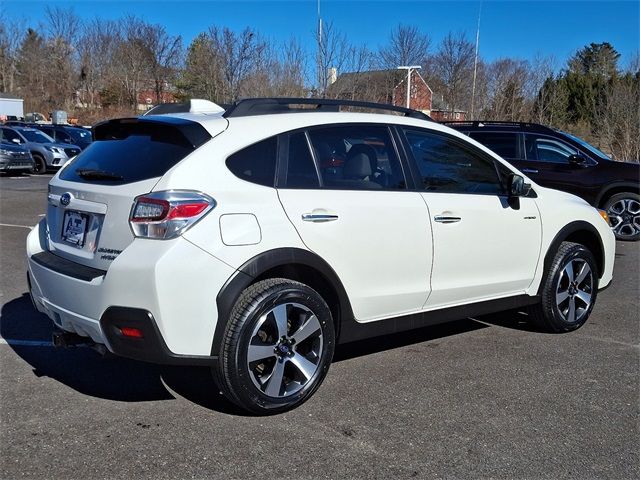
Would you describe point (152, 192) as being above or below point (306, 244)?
above

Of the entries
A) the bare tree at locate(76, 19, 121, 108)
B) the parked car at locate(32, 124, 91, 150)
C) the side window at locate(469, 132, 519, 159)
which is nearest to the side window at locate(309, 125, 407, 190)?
the side window at locate(469, 132, 519, 159)

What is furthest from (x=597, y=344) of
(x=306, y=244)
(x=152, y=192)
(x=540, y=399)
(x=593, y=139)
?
(x=593, y=139)

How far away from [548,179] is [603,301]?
171 inches

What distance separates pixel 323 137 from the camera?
4051mm

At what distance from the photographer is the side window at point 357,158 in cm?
399

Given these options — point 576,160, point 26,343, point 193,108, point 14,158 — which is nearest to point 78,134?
point 14,158

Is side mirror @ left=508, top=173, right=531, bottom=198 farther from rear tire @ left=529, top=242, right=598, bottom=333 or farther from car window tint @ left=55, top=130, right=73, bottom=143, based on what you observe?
car window tint @ left=55, top=130, right=73, bottom=143

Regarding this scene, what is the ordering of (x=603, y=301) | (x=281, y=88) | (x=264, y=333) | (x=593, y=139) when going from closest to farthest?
(x=264, y=333) → (x=603, y=301) → (x=281, y=88) → (x=593, y=139)

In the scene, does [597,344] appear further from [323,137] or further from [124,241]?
[124,241]

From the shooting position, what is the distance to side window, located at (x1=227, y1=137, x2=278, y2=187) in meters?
3.58

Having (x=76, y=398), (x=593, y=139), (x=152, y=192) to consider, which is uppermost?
(x=593, y=139)

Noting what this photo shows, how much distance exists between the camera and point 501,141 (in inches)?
419

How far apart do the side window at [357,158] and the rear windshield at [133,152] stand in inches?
31.0

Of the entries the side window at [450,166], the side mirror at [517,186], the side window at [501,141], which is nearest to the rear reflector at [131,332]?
the side window at [450,166]
